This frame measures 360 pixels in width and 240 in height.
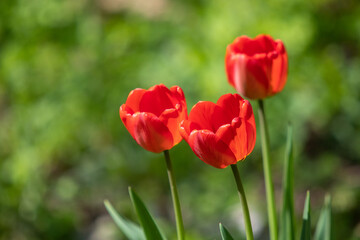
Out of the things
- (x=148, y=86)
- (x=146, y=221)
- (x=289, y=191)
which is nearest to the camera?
(x=146, y=221)

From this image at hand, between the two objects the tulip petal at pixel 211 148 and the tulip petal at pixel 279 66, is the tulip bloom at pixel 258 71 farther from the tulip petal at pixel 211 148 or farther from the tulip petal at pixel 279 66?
the tulip petal at pixel 211 148

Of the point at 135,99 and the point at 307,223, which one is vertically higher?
the point at 135,99

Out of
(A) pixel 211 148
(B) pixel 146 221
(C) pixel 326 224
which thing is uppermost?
(A) pixel 211 148

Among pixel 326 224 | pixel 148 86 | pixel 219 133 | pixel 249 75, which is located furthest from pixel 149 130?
pixel 148 86

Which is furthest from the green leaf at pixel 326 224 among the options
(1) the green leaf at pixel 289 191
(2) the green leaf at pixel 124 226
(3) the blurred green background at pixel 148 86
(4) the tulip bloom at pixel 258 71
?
(3) the blurred green background at pixel 148 86

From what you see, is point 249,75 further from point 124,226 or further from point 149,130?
point 124,226

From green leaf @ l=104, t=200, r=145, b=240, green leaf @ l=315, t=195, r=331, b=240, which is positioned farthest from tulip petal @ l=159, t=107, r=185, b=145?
green leaf @ l=315, t=195, r=331, b=240

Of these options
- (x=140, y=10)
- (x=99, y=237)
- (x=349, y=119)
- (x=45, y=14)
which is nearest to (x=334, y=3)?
(x=349, y=119)
